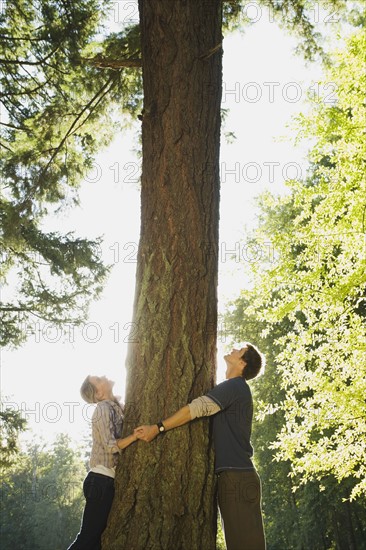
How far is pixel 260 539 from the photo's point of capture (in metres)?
3.18

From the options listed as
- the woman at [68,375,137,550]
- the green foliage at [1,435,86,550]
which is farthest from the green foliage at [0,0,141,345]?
the green foliage at [1,435,86,550]

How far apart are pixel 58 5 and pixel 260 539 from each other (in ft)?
22.9

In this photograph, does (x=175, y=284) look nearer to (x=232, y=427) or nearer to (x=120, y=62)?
(x=232, y=427)

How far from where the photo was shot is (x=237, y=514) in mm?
3174

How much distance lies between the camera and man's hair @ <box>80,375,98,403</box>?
13.5ft

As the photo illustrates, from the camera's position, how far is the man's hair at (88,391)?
4.11 metres

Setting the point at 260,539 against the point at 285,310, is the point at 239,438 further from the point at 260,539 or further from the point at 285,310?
the point at 285,310

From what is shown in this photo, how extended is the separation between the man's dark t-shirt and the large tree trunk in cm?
12

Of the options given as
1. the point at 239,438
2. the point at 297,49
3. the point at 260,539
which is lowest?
the point at 260,539

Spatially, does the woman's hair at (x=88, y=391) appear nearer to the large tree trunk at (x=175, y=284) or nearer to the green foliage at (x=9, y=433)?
the large tree trunk at (x=175, y=284)

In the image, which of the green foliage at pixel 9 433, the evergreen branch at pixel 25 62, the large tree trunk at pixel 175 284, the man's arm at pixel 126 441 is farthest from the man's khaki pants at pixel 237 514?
the green foliage at pixel 9 433

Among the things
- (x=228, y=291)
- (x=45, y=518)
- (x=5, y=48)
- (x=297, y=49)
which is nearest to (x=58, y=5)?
(x=5, y=48)

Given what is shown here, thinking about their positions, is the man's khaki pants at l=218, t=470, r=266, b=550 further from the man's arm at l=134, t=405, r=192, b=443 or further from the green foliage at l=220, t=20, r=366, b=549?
the green foliage at l=220, t=20, r=366, b=549

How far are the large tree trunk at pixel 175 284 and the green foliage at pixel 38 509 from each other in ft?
132
